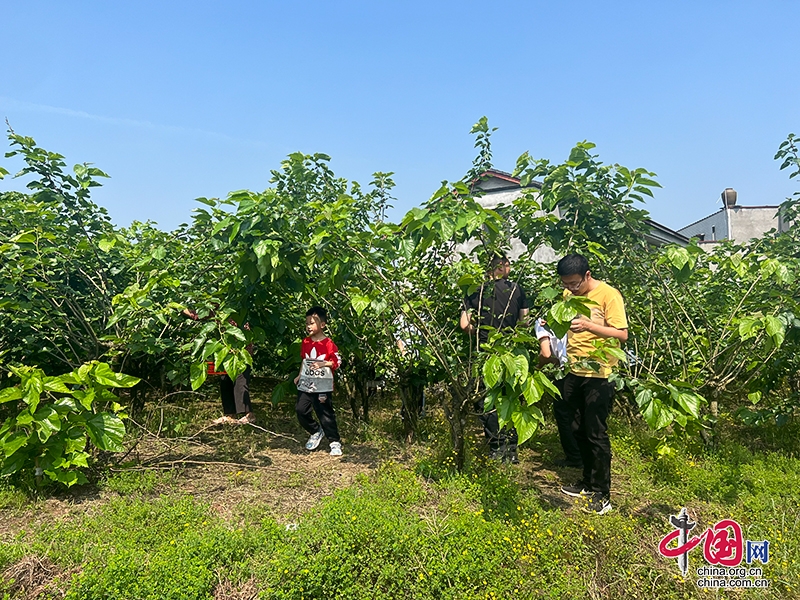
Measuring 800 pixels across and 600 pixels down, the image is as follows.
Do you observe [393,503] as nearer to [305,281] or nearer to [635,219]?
[305,281]

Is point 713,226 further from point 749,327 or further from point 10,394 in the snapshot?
point 10,394

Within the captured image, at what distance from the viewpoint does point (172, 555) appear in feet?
7.82

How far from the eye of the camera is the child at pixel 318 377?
13.5 ft

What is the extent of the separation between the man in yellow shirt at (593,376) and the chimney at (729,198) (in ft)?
69.4

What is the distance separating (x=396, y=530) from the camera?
251 cm

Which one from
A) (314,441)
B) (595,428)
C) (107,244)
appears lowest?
(314,441)

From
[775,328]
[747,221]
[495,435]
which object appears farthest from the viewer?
[747,221]

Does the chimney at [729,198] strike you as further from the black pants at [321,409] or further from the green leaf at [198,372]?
the green leaf at [198,372]

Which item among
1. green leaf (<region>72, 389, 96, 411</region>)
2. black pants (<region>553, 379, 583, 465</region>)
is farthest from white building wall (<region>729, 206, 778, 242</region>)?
green leaf (<region>72, 389, 96, 411</region>)

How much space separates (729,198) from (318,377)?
2184 cm

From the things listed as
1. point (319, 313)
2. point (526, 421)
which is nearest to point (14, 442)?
point (319, 313)

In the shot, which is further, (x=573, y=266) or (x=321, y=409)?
(x=321, y=409)

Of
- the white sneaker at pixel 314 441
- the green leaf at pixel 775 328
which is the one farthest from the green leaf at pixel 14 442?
the green leaf at pixel 775 328

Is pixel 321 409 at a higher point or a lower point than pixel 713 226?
lower
